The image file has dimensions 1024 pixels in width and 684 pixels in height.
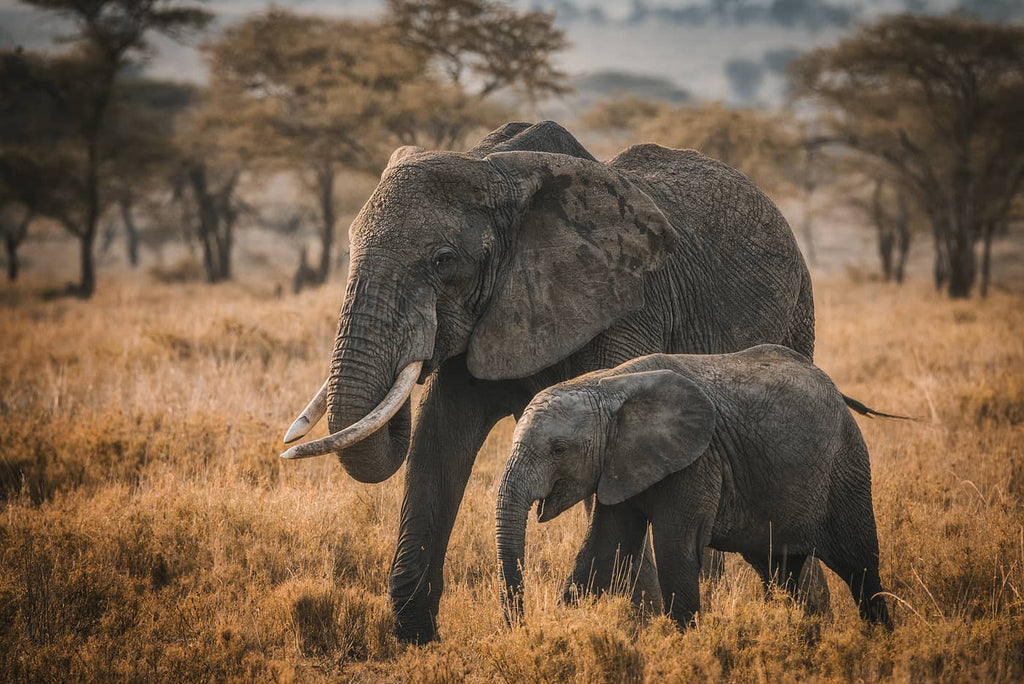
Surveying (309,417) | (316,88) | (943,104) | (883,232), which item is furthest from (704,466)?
(883,232)

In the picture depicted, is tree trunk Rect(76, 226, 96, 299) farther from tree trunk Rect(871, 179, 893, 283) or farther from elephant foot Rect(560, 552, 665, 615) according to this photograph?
tree trunk Rect(871, 179, 893, 283)

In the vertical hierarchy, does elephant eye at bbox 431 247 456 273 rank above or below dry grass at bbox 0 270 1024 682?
above

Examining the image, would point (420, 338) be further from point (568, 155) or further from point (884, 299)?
point (884, 299)

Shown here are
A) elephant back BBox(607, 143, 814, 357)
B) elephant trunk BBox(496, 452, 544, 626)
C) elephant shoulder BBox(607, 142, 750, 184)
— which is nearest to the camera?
elephant trunk BBox(496, 452, 544, 626)

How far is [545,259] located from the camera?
4859 millimetres

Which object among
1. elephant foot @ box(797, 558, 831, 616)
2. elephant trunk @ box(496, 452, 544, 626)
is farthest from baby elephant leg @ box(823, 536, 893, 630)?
elephant trunk @ box(496, 452, 544, 626)

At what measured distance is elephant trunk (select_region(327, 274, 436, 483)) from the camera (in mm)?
4312

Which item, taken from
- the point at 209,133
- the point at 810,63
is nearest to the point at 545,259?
the point at 810,63

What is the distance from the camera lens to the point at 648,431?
4379mm

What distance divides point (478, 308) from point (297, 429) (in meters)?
1.06

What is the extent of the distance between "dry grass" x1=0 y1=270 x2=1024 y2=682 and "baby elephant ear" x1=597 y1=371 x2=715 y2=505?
627mm

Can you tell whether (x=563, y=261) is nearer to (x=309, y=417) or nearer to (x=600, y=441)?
(x=600, y=441)

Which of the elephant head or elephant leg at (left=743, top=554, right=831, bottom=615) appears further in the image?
elephant leg at (left=743, top=554, right=831, bottom=615)

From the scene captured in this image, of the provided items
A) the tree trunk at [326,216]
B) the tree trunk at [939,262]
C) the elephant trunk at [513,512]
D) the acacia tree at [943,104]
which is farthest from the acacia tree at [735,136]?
the elephant trunk at [513,512]
